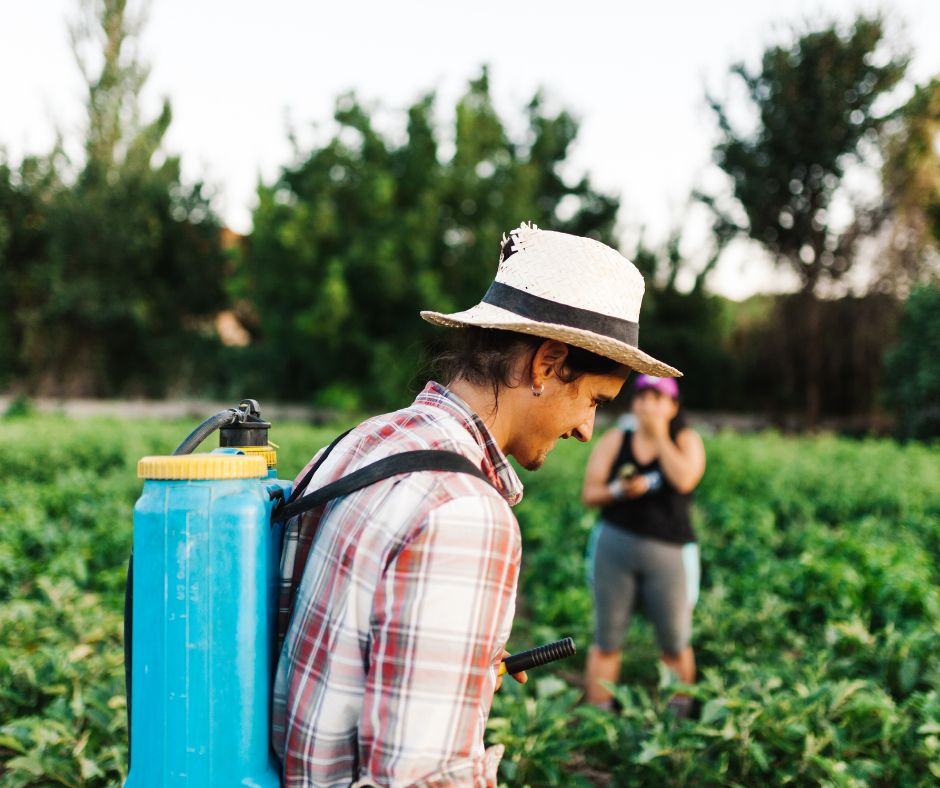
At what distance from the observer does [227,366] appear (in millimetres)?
25812

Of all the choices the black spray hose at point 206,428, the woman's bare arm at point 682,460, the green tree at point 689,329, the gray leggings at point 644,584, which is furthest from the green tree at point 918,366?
the black spray hose at point 206,428

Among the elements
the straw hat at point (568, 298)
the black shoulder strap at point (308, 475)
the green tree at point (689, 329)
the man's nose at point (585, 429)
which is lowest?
the black shoulder strap at point (308, 475)

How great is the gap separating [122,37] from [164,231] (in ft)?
20.2

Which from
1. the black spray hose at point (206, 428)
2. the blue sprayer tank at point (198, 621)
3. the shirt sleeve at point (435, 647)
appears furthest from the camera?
the black spray hose at point (206, 428)

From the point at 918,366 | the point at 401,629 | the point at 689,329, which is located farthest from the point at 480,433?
the point at 689,329

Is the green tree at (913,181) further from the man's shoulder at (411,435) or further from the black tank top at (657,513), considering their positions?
the man's shoulder at (411,435)

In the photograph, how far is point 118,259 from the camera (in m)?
25.8

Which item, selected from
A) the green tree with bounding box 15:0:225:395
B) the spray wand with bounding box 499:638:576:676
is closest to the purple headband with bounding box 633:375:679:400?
the spray wand with bounding box 499:638:576:676

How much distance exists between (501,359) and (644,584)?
311 cm

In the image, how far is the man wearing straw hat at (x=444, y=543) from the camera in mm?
1217

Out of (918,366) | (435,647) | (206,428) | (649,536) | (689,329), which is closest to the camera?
(435,647)

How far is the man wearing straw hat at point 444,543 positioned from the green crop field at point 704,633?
5.35 ft

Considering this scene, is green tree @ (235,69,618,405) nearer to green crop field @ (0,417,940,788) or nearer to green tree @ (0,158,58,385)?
green tree @ (0,158,58,385)

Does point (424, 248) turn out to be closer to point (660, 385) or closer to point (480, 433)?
point (660, 385)
